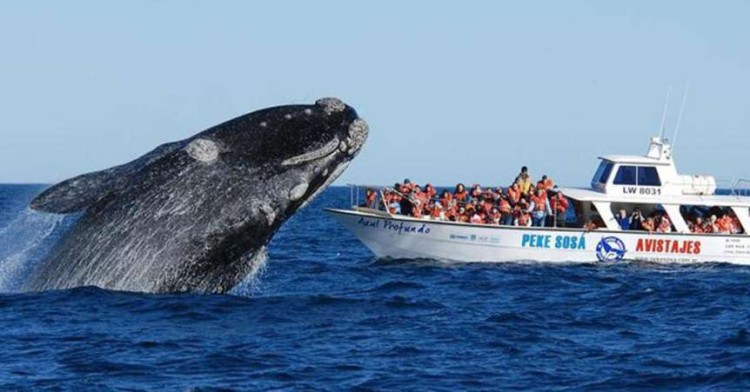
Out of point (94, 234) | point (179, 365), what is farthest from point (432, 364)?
point (94, 234)

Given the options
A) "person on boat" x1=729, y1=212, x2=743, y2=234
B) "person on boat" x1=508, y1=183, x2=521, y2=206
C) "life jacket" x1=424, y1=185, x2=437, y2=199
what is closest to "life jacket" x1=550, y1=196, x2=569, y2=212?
"person on boat" x1=508, y1=183, x2=521, y2=206

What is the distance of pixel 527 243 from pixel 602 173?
350cm

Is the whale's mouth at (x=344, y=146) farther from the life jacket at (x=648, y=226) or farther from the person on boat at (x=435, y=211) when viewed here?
the life jacket at (x=648, y=226)

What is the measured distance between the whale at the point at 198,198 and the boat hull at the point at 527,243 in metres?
16.6

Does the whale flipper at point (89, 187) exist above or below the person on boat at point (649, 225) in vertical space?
above

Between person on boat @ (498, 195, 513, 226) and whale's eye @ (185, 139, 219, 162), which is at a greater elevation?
whale's eye @ (185, 139, 219, 162)

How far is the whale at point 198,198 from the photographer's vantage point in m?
12.6

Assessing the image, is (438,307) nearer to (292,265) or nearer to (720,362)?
(720,362)

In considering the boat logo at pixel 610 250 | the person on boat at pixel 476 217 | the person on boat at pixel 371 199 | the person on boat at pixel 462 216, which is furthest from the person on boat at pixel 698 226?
the person on boat at pixel 371 199

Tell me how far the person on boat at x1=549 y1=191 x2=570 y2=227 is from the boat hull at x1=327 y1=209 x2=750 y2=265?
2.14ft

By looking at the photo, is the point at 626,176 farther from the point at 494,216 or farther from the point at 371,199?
the point at 371,199

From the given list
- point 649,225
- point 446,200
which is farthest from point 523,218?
point 649,225

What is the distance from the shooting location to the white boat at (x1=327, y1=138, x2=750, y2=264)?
29.5 metres

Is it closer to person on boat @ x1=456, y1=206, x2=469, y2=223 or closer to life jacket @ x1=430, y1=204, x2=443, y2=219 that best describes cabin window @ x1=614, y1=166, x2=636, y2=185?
person on boat @ x1=456, y1=206, x2=469, y2=223
